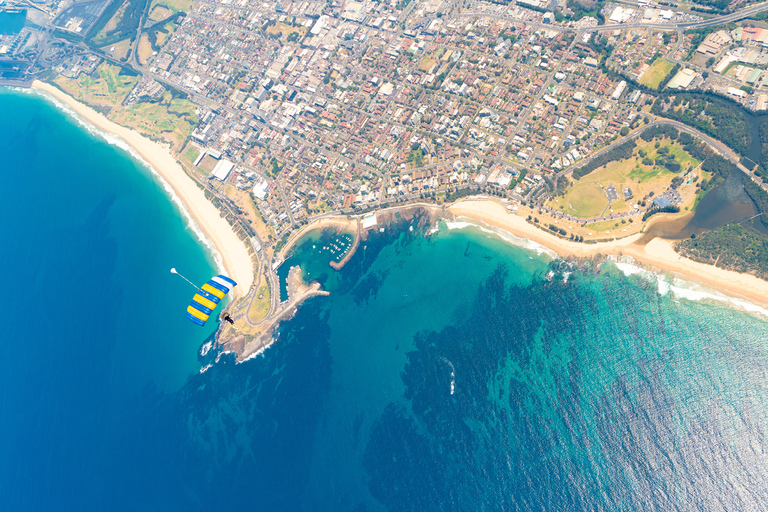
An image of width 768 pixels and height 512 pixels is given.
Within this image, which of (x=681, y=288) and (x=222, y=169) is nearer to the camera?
(x=681, y=288)

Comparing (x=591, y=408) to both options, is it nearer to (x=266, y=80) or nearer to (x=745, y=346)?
(x=745, y=346)

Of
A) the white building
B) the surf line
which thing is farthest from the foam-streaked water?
the surf line

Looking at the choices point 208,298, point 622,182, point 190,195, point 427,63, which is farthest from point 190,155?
point 622,182

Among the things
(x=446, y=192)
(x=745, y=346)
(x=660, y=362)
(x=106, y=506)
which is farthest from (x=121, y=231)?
(x=745, y=346)

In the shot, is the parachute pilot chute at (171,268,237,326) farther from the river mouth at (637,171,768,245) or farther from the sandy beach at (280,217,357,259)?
the river mouth at (637,171,768,245)

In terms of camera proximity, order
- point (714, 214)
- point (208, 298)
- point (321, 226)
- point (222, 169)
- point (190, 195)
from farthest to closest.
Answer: point (190, 195) < point (222, 169) < point (321, 226) < point (714, 214) < point (208, 298)

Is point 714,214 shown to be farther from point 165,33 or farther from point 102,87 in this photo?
point 102,87
